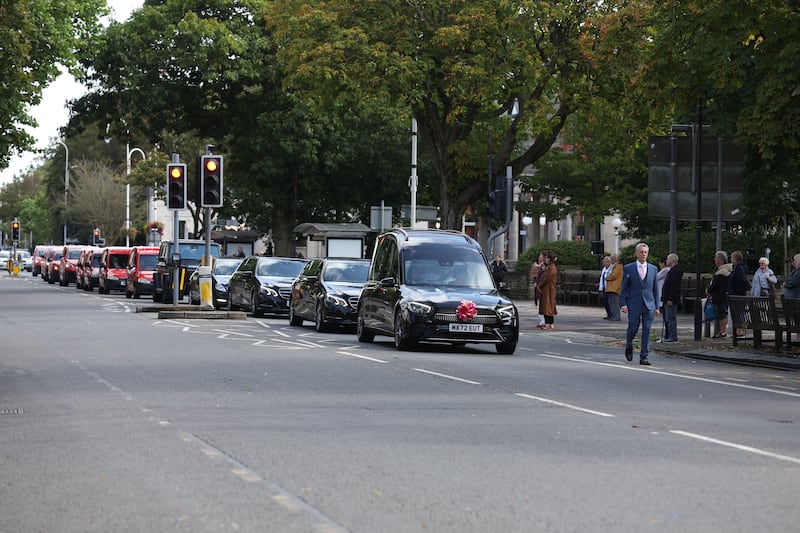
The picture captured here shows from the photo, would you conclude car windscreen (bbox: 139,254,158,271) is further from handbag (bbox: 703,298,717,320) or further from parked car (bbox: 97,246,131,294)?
handbag (bbox: 703,298,717,320)

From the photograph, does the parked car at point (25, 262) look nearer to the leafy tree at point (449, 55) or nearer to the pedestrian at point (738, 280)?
the leafy tree at point (449, 55)

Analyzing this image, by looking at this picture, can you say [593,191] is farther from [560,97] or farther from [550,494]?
[550,494]

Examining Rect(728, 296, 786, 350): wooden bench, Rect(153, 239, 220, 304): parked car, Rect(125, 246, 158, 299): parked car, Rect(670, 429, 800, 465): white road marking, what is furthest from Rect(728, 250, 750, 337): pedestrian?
Rect(125, 246, 158, 299): parked car

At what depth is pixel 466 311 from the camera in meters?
22.5

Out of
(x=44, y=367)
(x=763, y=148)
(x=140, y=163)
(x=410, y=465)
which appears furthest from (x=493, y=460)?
(x=140, y=163)

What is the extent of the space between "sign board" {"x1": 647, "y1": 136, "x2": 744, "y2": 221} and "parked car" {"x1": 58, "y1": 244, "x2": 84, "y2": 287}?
4866cm

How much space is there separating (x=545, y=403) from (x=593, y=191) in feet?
175

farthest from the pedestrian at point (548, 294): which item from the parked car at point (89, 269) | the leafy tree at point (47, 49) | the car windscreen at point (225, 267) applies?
the parked car at point (89, 269)

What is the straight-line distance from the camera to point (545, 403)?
1449cm

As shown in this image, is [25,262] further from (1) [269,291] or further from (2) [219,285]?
(1) [269,291]

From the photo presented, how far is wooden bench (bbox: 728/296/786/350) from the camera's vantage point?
2316 centimetres

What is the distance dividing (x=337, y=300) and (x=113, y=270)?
30624 mm

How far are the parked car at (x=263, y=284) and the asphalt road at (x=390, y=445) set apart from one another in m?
15.2

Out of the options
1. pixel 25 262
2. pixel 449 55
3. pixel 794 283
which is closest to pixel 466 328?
→ pixel 794 283
